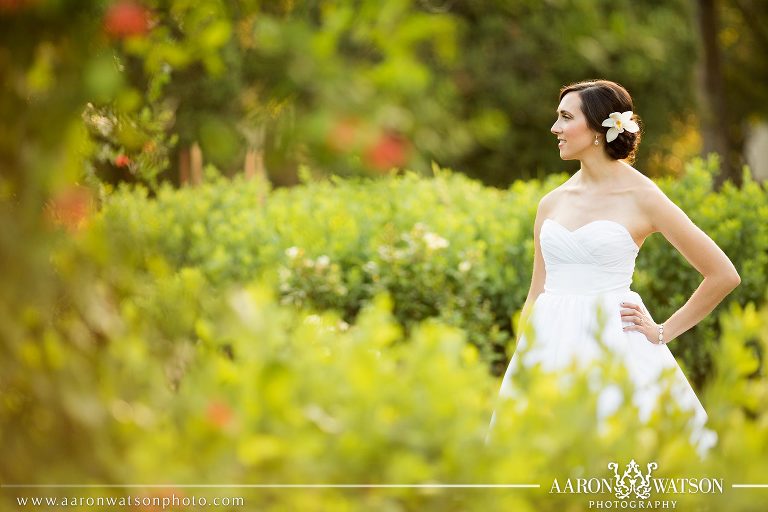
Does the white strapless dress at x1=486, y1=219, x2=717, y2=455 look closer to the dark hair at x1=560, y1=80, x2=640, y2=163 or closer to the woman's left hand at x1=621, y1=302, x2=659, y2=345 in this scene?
the woman's left hand at x1=621, y1=302, x2=659, y2=345

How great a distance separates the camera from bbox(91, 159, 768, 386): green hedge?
6227 millimetres

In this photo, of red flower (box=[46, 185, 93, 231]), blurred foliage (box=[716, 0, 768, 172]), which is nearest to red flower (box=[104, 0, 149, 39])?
red flower (box=[46, 185, 93, 231])

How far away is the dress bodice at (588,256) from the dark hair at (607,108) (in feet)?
1.28

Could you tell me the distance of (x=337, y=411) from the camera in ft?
6.82

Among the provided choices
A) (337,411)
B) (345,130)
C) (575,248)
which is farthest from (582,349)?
(345,130)

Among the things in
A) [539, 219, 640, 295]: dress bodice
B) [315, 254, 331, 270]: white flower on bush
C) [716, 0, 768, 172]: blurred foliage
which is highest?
[539, 219, 640, 295]: dress bodice

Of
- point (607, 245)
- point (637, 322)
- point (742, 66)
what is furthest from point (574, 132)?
point (742, 66)

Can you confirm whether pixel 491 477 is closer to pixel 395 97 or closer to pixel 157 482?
pixel 157 482

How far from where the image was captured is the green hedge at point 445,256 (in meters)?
6.23

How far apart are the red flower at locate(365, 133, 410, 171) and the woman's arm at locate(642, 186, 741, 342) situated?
8.41 ft

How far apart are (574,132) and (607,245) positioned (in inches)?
22.1

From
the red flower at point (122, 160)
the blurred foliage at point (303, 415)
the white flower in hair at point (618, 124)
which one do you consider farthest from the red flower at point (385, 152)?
the red flower at point (122, 160)

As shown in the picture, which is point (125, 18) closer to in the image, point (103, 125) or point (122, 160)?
point (103, 125)

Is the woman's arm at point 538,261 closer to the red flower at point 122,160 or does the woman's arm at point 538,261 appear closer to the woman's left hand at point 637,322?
the woman's left hand at point 637,322
